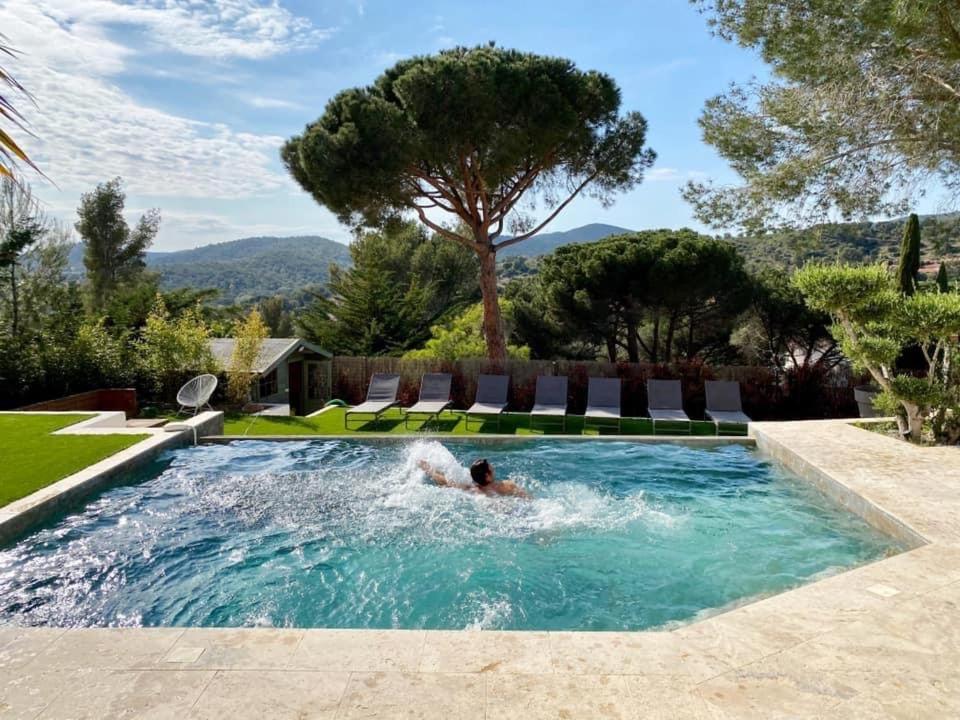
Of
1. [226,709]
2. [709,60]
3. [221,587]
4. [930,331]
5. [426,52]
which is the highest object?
[426,52]

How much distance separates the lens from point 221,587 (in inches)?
216

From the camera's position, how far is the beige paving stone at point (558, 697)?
2893 mm

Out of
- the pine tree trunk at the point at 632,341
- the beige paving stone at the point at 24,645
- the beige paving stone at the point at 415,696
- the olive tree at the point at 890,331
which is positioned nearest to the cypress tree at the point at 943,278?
the olive tree at the point at 890,331

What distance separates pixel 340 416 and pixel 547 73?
9.35 metres

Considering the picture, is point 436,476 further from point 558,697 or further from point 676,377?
point 676,377

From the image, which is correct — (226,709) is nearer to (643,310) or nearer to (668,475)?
(668,475)

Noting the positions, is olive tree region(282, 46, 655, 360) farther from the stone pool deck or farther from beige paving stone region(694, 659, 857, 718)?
beige paving stone region(694, 659, 857, 718)

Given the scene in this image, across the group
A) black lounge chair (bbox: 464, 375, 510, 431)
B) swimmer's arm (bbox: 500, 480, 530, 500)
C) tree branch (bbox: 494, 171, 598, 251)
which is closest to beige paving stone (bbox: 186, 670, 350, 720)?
swimmer's arm (bbox: 500, 480, 530, 500)

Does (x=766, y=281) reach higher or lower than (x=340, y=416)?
higher

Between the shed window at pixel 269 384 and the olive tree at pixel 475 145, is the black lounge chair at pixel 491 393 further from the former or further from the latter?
the shed window at pixel 269 384

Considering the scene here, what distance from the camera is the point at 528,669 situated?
10.7 ft

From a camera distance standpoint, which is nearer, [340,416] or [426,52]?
[340,416]

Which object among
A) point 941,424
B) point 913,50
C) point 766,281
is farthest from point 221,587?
point 766,281

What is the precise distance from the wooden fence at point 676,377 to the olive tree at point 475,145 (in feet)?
6.78
